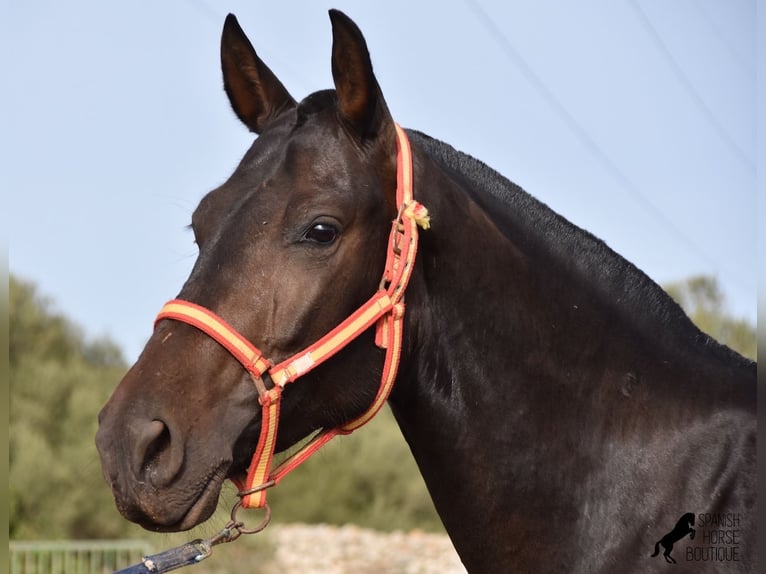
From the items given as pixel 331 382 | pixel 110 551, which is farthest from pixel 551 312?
pixel 110 551

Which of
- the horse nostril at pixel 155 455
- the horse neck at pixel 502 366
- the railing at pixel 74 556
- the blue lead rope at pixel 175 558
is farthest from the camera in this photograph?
the railing at pixel 74 556

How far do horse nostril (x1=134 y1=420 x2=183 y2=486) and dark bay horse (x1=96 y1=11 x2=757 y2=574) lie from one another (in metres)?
0.01

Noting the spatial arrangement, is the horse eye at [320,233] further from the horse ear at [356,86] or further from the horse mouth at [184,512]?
the horse mouth at [184,512]

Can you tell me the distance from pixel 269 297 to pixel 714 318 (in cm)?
1086

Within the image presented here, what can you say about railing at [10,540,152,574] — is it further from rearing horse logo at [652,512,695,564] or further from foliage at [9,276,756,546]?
rearing horse logo at [652,512,695,564]

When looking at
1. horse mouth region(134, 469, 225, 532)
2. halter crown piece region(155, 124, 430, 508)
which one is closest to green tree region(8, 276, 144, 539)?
halter crown piece region(155, 124, 430, 508)

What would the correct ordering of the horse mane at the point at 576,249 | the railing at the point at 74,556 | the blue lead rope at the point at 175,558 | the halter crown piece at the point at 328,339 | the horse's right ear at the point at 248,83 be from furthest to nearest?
1. the railing at the point at 74,556
2. the horse's right ear at the point at 248,83
3. the horse mane at the point at 576,249
4. the blue lead rope at the point at 175,558
5. the halter crown piece at the point at 328,339

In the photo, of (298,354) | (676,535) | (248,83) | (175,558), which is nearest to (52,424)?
(248,83)

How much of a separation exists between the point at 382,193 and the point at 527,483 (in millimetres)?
1157

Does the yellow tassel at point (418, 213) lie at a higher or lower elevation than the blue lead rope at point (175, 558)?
higher

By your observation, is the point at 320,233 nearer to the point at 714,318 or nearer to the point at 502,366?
the point at 502,366

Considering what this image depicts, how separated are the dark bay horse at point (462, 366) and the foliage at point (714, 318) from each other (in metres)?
0.47

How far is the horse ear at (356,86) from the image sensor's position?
3262 millimetres

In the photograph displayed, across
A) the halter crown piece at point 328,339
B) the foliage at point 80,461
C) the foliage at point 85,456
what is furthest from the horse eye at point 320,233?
the foliage at point 80,461
